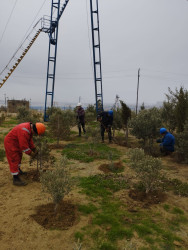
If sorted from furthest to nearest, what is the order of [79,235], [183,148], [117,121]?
1. [117,121]
2. [183,148]
3. [79,235]

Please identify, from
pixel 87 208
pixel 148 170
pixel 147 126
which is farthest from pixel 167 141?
pixel 87 208

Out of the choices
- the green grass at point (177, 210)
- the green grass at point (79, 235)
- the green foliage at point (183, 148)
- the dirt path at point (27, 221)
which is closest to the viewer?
the dirt path at point (27, 221)

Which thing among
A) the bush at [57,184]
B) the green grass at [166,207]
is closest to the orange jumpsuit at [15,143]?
the bush at [57,184]

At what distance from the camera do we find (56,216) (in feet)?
13.6

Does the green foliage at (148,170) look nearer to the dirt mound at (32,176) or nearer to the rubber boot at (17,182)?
the dirt mound at (32,176)

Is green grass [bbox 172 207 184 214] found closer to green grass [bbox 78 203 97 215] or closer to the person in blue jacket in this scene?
green grass [bbox 78 203 97 215]

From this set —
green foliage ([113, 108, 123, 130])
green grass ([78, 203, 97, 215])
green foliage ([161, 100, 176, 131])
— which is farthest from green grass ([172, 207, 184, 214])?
green foliage ([161, 100, 176, 131])

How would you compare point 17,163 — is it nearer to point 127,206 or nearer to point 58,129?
point 127,206

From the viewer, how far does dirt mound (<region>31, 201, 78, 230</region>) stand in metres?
3.92

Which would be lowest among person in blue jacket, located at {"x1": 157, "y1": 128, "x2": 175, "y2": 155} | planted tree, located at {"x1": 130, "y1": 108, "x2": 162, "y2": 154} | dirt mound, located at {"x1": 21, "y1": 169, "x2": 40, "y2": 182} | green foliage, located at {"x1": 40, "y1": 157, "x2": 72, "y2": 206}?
dirt mound, located at {"x1": 21, "y1": 169, "x2": 40, "y2": 182}

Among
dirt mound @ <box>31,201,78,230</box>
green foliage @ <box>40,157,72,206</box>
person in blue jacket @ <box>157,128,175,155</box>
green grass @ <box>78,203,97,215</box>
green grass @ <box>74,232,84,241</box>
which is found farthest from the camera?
person in blue jacket @ <box>157,128,175,155</box>

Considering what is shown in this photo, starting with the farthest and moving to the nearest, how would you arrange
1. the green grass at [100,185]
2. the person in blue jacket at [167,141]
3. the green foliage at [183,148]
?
the person in blue jacket at [167,141]
the green foliage at [183,148]
the green grass at [100,185]

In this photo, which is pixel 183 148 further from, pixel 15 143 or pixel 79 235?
pixel 15 143

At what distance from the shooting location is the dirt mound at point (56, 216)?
154 inches
